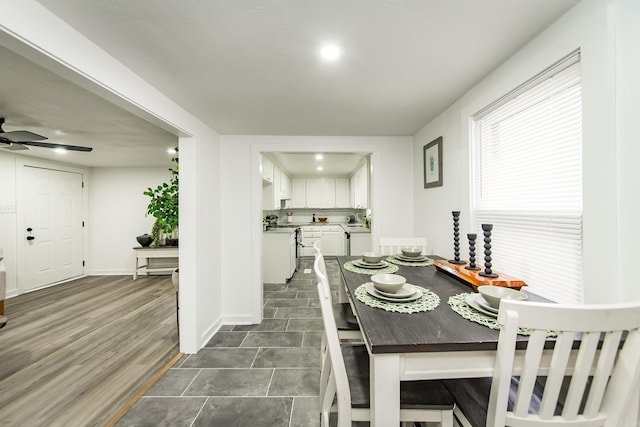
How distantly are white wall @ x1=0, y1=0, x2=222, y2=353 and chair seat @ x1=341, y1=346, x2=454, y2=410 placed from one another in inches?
70.1

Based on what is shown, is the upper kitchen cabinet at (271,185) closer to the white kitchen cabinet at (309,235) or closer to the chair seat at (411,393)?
the white kitchen cabinet at (309,235)

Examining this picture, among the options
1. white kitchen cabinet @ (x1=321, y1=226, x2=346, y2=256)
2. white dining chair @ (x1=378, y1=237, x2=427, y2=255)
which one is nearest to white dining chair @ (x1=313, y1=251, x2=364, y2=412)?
white dining chair @ (x1=378, y1=237, x2=427, y2=255)

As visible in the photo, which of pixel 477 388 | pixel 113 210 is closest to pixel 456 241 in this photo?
pixel 477 388

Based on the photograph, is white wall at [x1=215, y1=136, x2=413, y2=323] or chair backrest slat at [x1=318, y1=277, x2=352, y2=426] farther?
white wall at [x1=215, y1=136, x2=413, y2=323]

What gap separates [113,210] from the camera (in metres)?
5.09

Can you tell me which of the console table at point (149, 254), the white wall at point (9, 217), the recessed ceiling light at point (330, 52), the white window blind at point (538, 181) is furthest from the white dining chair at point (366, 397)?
the white wall at point (9, 217)

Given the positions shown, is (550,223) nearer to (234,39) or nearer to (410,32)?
(410,32)

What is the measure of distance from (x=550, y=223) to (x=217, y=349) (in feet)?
9.07

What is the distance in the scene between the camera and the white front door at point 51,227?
405 centimetres

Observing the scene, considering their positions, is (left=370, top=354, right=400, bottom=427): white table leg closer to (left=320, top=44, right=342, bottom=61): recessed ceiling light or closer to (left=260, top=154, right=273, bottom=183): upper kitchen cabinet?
(left=320, top=44, right=342, bottom=61): recessed ceiling light

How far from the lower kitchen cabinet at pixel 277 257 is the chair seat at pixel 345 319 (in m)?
2.61

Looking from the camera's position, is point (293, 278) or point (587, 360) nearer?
point (587, 360)

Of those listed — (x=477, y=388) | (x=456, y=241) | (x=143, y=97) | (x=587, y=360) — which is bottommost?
(x=477, y=388)

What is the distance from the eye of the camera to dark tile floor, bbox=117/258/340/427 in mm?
1555
